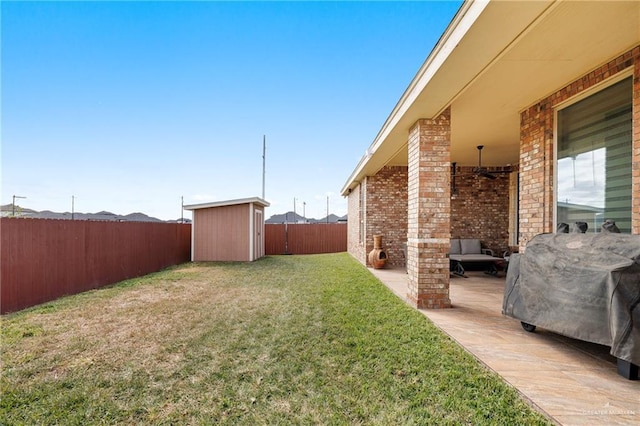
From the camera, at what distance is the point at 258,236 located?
12.4 meters

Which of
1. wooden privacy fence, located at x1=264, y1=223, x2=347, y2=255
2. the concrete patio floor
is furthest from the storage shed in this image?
the concrete patio floor

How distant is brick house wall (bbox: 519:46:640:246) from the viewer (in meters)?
3.25

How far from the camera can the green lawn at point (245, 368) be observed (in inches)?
75.8

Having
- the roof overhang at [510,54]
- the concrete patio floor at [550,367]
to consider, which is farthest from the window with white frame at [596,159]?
the concrete patio floor at [550,367]

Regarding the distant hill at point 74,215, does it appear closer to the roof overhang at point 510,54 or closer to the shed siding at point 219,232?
the shed siding at point 219,232

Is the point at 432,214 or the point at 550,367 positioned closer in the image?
the point at 550,367

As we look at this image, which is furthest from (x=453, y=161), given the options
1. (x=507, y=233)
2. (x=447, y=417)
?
(x=447, y=417)

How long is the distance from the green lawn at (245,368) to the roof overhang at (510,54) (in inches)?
107

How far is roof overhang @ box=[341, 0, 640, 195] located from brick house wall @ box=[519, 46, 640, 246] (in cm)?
10

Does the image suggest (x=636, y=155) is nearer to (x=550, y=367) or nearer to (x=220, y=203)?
(x=550, y=367)

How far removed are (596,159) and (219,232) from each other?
1056 cm

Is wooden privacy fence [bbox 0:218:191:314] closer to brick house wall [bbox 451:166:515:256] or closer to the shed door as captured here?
the shed door

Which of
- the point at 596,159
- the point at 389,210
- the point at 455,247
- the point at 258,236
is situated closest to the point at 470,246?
the point at 455,247

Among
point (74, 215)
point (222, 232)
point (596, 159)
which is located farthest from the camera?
point (74, 215)
